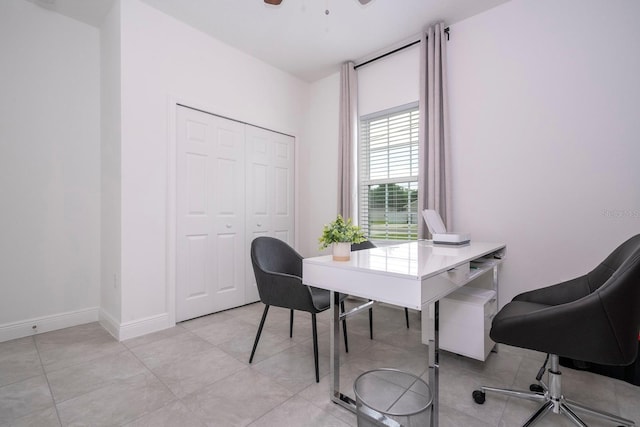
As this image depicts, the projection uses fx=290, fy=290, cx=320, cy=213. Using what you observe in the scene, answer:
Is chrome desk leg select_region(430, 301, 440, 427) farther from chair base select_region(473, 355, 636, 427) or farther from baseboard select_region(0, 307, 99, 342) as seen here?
baseboard select_region(0, 307, 99, 342)

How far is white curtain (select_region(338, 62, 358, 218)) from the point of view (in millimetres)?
3504

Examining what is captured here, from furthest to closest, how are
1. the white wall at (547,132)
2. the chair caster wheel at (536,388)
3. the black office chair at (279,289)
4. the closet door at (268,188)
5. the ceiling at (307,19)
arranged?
the closet door at (268,188)
the ceiling at (307,19)
the white wall at (547,132)
the black office chair at (279,289)
the chair caster wheel at (536,388)

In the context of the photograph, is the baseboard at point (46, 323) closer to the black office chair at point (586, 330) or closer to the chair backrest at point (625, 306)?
the black office chair at point (586, 330)

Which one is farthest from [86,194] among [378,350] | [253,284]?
[378,350]

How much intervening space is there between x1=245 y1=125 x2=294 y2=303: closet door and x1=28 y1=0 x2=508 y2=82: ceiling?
0.98 meters

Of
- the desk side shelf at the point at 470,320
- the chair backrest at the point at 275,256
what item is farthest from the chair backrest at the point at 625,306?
the chair backrest at the point at 275,256

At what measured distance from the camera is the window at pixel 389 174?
322 centimetres

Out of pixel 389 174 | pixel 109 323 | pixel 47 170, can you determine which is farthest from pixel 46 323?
pixel 389 174

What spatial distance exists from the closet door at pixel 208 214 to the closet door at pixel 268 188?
0.36 feet

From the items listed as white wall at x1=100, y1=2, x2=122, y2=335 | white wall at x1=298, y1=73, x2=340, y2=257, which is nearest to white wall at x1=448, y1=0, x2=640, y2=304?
white wall at x1=298, y1=73, x2=340, y2=257

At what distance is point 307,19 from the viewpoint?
2.77m

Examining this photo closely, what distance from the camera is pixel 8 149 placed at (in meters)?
2.45

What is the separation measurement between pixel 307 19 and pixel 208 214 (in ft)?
7.06

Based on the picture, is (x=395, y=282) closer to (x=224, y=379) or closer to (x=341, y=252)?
(x=341, y=252)
